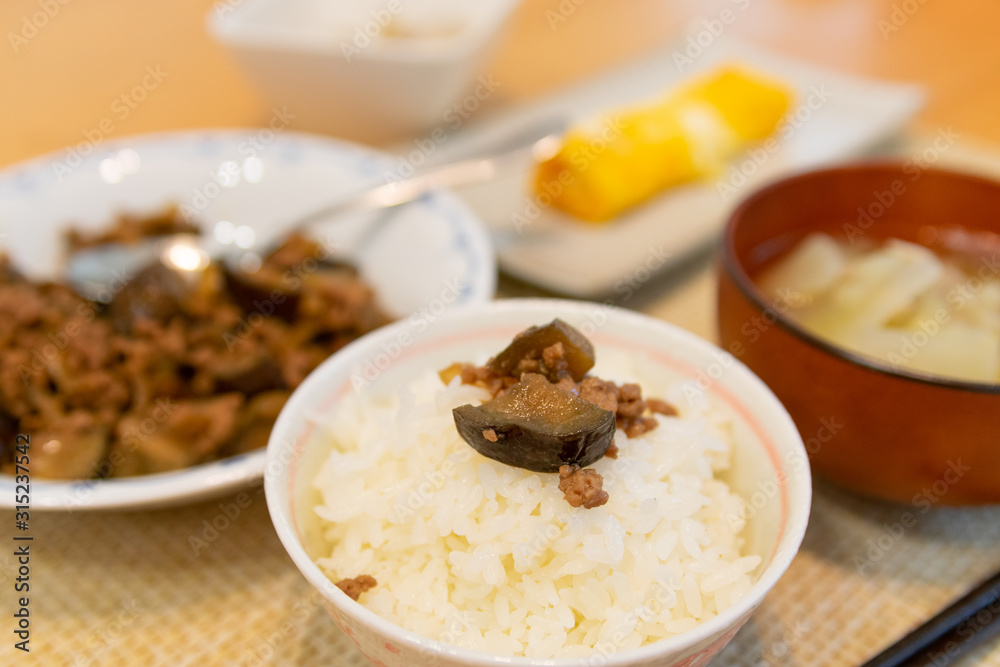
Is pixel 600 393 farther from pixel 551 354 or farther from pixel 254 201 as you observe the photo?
pixel 254 201

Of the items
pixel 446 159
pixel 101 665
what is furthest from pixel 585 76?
pixel 101 665

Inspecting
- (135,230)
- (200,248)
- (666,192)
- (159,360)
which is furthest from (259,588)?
(666,192)

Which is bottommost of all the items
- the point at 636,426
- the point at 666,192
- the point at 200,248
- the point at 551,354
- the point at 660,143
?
the point at 666,192

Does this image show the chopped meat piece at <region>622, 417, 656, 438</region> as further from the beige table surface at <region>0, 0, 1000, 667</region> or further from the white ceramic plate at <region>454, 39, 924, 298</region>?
the white ceramic plate at <region>454, 39, 924, 298</region>

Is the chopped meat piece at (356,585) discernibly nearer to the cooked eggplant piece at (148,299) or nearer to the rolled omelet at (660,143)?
the cooked eggplant piece at (148,299)

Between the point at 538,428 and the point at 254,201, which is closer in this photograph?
the point at 538,428

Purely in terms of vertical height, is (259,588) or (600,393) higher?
(600,393)

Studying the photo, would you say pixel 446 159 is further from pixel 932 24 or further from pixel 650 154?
pixel 932 24

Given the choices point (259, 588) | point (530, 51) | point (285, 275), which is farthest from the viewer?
point (530, 51)

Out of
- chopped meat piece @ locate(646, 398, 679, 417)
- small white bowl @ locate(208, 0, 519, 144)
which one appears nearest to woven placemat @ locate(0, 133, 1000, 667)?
chopped meat piece @ locate(646, 398, 679, 417)
